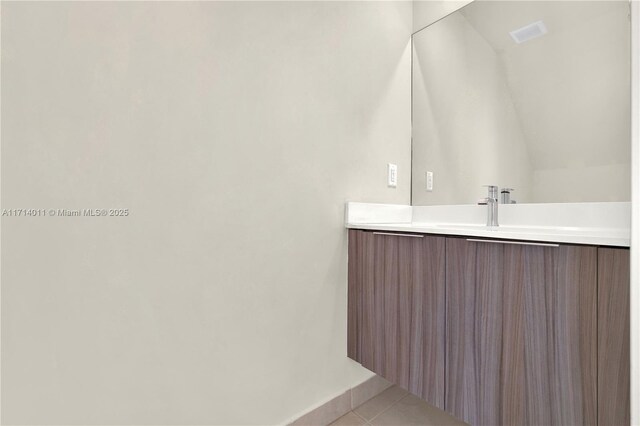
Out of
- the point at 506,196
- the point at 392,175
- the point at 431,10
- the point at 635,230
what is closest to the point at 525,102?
the point at 506,196

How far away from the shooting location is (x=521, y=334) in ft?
3.03

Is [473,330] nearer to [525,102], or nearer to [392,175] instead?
[392,175]

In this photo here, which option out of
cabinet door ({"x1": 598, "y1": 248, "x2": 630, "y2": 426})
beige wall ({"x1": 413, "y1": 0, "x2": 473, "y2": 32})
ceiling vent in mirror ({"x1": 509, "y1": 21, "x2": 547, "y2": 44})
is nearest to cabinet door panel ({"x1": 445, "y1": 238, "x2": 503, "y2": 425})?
cabinet door ({"x1": 598, "y1": 248, "x2": 630, "y2": 426})

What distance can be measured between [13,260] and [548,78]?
2.01 metres

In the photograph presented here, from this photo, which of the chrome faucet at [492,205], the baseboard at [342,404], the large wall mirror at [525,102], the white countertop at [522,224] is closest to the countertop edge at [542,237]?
the white countertop at [522,224]

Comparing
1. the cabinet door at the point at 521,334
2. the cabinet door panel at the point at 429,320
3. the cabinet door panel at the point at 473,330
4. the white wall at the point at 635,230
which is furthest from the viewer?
the cabinet door panel at the point at 429,320

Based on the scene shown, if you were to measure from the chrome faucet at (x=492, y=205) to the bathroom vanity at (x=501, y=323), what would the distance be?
24cm

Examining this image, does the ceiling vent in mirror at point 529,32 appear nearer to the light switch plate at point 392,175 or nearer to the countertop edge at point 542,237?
the light switch plate at point 392,175

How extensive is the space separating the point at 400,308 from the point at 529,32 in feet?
4.60

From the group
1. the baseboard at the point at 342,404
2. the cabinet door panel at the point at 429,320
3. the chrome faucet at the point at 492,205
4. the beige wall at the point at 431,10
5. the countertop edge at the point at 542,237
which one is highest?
the beige wall at the point at 431,10

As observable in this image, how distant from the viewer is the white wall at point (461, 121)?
1.50 meters

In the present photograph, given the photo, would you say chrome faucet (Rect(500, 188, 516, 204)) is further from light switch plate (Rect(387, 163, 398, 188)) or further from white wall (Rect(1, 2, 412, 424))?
white wall (Rect(1, 2, 412, 424))

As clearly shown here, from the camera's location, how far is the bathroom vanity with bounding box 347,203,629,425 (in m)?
0.79

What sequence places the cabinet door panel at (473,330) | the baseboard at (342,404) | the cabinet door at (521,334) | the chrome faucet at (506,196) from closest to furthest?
the cabinet door at (521,334) < the cabinet door panel at (473,330) < the baseboard at (342,404) < the chrome faucet at (506,196)
